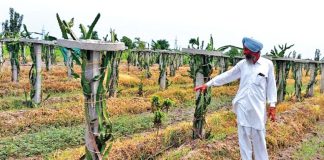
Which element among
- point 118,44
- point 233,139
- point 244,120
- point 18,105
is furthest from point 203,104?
point 18,105

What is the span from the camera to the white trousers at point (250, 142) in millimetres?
5395

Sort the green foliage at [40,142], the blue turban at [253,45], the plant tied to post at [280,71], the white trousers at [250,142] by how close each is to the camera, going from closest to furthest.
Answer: the blue turban at [253,45] → the white trousers at [250,142] → the green foliage at [40,142] → the plant tied to post at [280,71]

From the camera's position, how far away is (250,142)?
5.46 metres

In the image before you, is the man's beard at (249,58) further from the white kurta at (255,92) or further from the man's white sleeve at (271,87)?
the man's white sleeve at (271,87)

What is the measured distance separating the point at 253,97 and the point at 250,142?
23.9 inches

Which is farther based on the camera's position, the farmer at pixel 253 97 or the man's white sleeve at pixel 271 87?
the man's white sleeve at pixel 271 87

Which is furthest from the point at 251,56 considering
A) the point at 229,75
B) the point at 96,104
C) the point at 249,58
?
the point at 96,104

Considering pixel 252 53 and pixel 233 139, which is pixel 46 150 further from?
pixel 252 53

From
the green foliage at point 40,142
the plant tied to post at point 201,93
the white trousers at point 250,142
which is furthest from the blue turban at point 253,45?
the green foliage at point 40,142

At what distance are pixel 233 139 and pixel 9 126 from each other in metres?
5.39

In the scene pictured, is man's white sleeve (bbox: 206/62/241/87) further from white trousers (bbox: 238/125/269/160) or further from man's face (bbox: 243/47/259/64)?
white trousers (bbox: 238/125/269/160)

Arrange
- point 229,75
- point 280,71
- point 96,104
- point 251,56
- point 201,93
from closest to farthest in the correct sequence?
point 96,104
point 251,56
point 229,75
point 201,93
point 280,71

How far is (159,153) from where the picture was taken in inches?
290

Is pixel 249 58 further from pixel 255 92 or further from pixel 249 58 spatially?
pixel 255 92
